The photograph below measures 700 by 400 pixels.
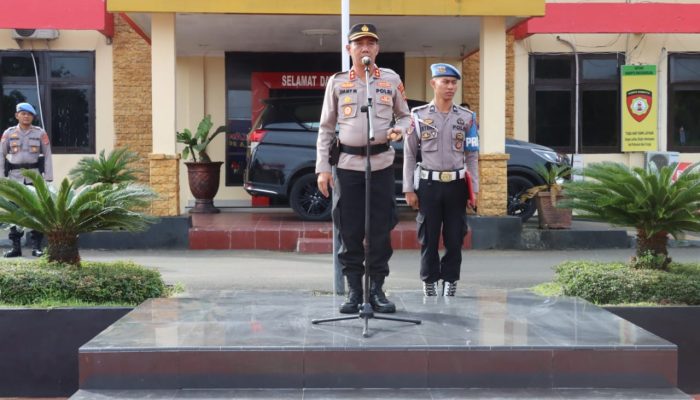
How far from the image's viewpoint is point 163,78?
12.0 metres

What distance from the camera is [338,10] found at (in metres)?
11.8

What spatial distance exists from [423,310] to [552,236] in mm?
6696

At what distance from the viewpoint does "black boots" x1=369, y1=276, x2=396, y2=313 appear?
19.9 ft

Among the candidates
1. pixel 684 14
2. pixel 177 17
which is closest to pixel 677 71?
pixel 684 14

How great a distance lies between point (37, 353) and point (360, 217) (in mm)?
2302

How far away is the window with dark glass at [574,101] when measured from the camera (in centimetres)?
1694

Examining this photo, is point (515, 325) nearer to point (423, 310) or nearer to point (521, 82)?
point (423, 310)

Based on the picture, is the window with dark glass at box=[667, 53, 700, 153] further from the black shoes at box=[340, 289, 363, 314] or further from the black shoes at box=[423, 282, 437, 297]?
the black shoes at box=[340, 289, 363, 314]

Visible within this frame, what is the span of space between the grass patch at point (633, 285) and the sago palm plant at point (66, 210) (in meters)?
3.35

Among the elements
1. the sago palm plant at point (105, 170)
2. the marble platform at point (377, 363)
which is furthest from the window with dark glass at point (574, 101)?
the marble platform at point (377, 363)

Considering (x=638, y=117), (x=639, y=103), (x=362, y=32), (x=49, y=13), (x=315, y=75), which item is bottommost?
(x=362, y=32)

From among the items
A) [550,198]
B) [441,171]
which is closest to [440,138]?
[441,171]

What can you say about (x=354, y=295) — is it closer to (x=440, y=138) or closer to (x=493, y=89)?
(x=440, y=138)

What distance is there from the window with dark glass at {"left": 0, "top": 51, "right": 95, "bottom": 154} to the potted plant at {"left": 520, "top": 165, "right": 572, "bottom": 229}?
8571mm
